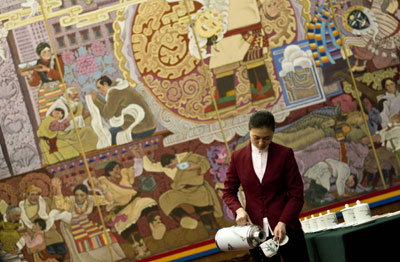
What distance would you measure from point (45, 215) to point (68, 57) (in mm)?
1957

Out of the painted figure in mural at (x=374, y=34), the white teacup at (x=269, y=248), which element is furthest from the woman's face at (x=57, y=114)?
the white teacup at (x=269, y=248)

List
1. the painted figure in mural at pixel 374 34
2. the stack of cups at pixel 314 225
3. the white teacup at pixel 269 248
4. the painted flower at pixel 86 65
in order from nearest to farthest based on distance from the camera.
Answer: the white teacup at pixel 269 248 < the stack of cups at pixel 314 225 < the painted figure in mural at pixel 374 34 < the painted flower at pixel 86 65

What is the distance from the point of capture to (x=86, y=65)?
26.2ft

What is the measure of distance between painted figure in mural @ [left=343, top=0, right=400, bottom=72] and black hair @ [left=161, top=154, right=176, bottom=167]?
8.01ft

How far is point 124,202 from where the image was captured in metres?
7.89

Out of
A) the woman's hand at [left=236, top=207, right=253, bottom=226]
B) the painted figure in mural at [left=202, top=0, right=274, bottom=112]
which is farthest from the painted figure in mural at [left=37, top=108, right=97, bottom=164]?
the woman's hand at [left=236, top=207, right=253, bottom=226]

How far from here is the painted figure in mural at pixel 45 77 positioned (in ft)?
26.3

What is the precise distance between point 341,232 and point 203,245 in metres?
3.59

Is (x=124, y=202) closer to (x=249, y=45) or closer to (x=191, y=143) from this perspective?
(x=191, y=143)

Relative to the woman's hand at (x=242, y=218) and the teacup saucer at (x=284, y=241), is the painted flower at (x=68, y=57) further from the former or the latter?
the teacup saucer at (x=284, y=241)

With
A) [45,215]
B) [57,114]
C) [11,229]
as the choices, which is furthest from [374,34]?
[11,229]

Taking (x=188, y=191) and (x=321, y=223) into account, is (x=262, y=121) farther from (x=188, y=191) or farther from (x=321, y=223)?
(x=188, y=191)

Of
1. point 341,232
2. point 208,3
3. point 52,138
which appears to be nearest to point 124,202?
point 52,138

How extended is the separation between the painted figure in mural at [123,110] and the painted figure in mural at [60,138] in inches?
11.5
